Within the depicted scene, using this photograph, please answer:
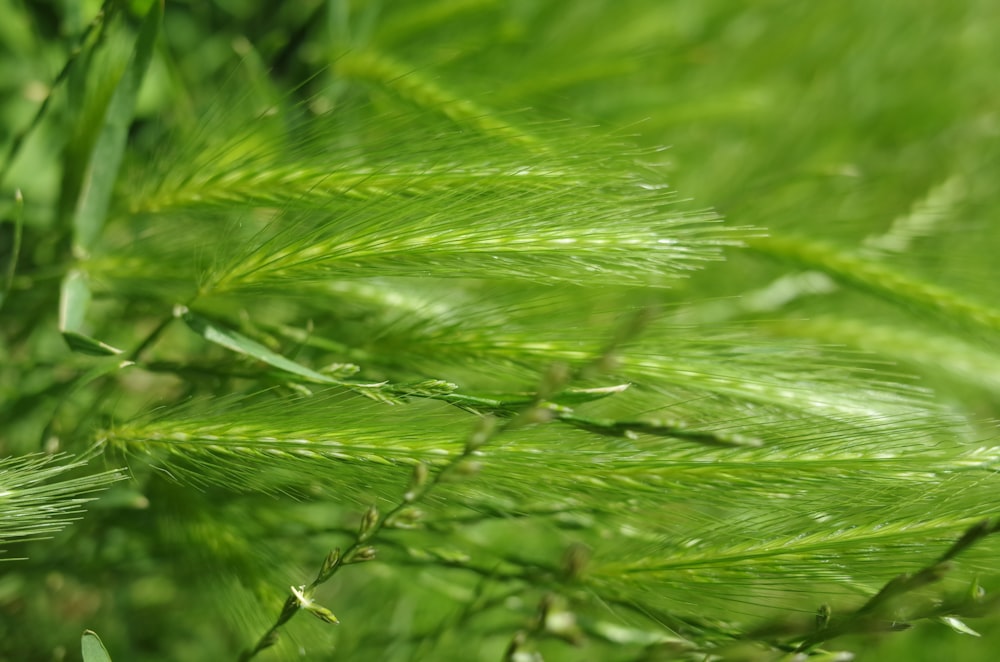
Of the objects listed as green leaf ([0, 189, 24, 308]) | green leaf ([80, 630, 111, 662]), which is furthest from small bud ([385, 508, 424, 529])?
green leaf ([0, 189, 24, 308])

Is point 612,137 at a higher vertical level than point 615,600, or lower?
higher

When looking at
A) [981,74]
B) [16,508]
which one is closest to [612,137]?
[16,508]

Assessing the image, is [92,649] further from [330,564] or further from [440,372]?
[440,372]

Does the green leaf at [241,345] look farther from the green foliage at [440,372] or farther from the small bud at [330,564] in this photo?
the small bud at [330,564]

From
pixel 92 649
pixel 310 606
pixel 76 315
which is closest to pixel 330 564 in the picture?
pixel 310 606

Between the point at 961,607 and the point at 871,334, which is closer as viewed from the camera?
the point at 961,607

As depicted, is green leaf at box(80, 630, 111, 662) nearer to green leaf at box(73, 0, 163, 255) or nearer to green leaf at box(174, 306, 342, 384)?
green leaf at box(174, 306, 342, 384)

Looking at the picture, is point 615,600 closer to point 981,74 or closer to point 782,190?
point 782,190
